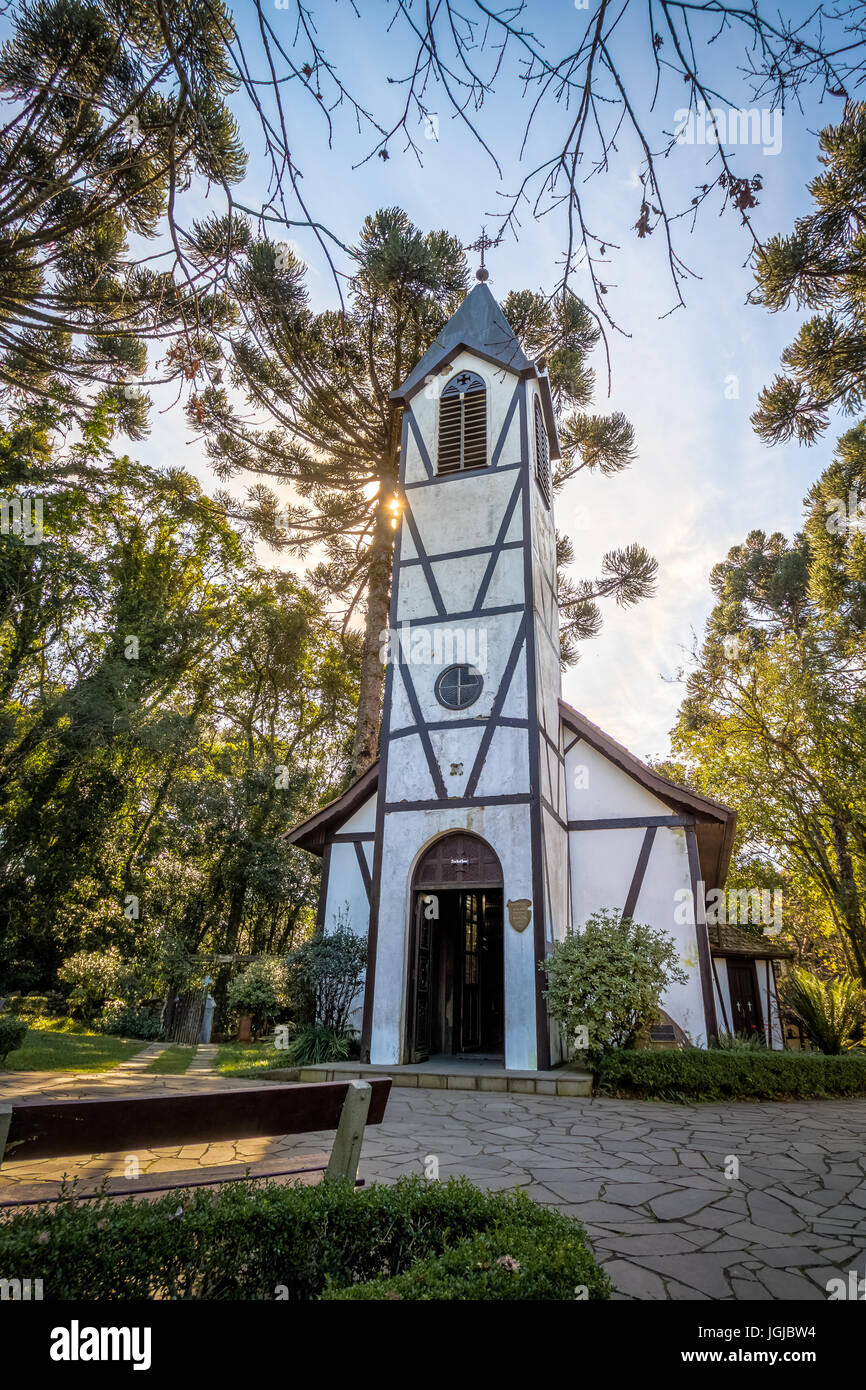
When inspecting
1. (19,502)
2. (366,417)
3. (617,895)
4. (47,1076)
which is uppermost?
(366,417)

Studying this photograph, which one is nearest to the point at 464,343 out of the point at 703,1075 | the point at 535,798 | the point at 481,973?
the point at 535,798

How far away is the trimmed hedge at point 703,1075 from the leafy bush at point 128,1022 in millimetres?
13137

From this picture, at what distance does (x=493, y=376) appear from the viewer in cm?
1377

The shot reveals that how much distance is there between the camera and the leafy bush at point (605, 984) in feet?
29.6

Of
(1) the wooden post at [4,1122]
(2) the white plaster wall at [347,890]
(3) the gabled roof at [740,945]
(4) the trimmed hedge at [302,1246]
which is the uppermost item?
(2) the white plaster wall at [347,890]

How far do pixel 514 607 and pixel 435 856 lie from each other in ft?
13.7

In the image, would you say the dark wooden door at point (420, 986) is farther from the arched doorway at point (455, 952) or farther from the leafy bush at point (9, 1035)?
the leafy bush at point (9, 1035)

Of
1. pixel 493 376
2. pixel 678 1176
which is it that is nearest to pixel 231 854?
pixel 493 376

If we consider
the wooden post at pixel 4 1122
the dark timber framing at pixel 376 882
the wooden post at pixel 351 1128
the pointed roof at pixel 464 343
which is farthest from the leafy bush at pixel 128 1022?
the wooden post at pixel 4 1122

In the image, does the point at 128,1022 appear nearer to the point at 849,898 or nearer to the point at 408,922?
the point at 408,922

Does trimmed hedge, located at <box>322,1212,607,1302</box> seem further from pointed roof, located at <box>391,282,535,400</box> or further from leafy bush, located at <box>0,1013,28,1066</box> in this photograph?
pointed roof, located at <box>391,282,535,400</box>

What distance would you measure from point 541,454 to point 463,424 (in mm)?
1713

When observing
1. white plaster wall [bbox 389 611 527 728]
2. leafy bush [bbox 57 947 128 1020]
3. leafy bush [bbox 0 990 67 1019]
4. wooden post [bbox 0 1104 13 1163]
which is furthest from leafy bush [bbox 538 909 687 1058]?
leafy bush [bbox 0 990 67 1019]
